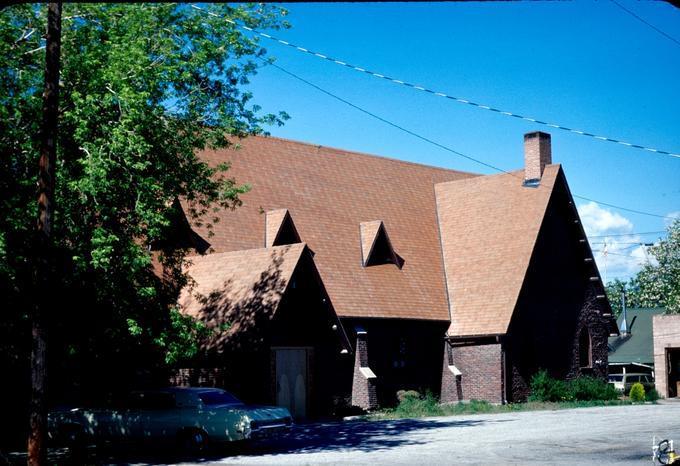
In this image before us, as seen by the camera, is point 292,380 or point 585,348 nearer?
point 292,380

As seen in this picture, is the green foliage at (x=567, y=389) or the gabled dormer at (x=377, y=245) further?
the gabled dormer at (x=377, y=245)

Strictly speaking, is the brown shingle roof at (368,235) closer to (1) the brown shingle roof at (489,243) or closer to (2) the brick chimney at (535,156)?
(1) the brown shingle roof at (489,243)

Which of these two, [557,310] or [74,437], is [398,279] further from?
[74,437]

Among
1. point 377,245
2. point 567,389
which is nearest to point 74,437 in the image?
point 377,245

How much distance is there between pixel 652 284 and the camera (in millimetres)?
68250

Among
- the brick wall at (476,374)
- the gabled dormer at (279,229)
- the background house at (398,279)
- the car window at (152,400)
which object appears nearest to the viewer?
the car window at (152,400)

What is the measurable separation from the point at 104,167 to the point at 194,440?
6408 mm

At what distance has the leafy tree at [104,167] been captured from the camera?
57.3 feet

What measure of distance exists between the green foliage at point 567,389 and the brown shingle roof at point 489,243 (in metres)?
3.23

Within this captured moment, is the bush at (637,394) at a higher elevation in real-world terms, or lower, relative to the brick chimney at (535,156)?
lower

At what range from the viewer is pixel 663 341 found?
4312cm

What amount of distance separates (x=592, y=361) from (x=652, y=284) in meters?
32.4

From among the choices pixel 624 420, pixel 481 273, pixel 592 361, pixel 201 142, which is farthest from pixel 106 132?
pixel 592 361

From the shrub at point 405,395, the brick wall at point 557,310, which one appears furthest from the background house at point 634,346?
the shrub at point 405,395
